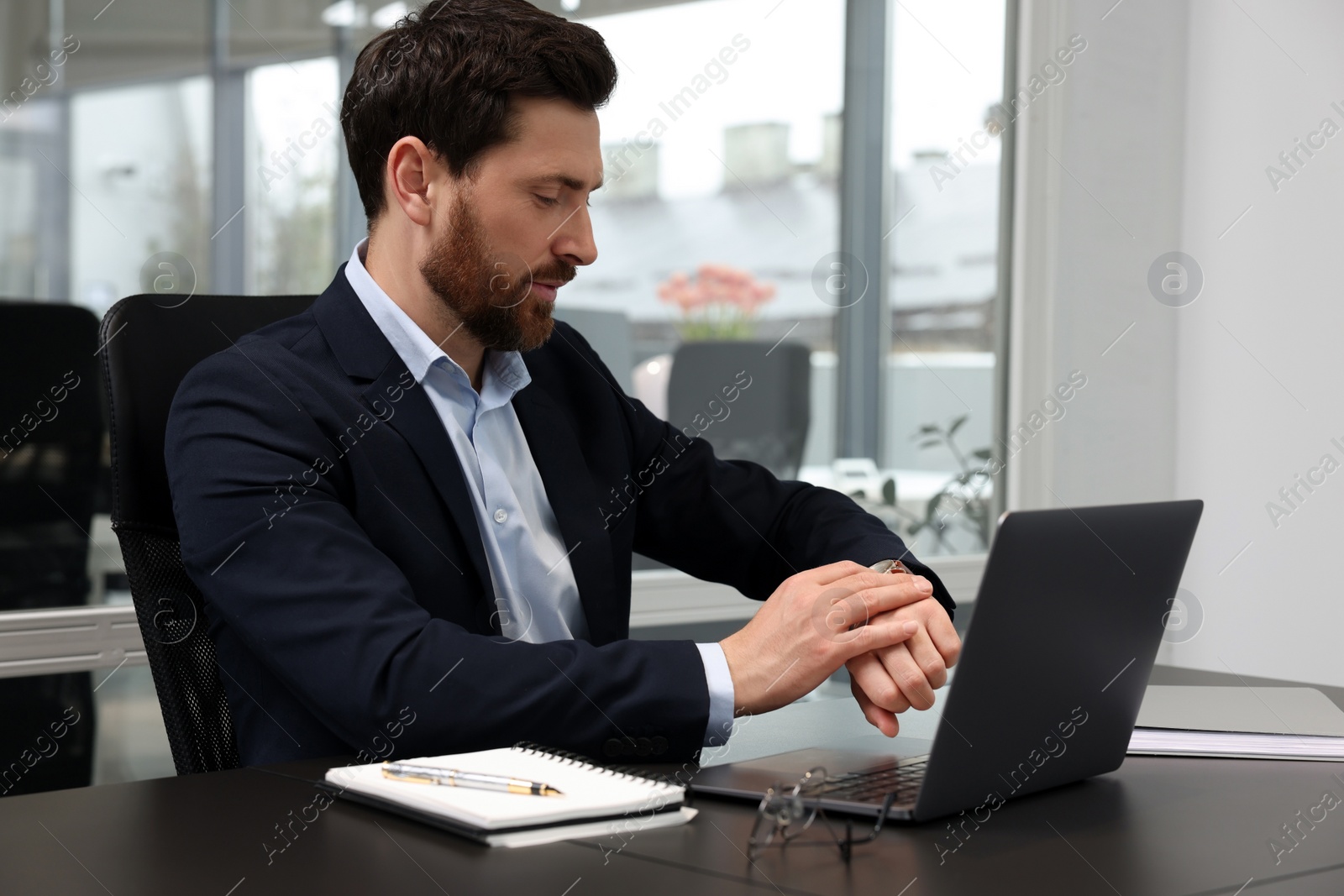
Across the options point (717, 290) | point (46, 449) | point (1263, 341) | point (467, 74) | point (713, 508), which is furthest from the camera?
point (1263, 341)

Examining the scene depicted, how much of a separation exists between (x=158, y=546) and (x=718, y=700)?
602 mm

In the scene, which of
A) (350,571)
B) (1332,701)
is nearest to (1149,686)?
(1332,701)

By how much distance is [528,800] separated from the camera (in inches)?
33.8

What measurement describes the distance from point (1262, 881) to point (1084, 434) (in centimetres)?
251

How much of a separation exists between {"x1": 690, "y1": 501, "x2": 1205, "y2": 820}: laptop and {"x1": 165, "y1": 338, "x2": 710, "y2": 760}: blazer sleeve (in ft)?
0.31

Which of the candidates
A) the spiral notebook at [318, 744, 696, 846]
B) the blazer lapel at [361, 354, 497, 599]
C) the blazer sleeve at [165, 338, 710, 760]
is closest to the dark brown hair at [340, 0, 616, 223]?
the blazer lapel at [361, 354, 497, 599]

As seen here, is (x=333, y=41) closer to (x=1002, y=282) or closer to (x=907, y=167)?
(x=907, y=167)

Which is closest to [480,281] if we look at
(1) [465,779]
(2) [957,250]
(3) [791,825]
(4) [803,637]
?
(4) [803,637]

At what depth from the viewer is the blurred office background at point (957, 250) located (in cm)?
251

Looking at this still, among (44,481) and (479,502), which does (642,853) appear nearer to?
(479,502)

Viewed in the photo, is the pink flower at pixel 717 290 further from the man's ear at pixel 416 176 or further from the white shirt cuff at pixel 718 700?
the white shirt cuff at pixel 718 700

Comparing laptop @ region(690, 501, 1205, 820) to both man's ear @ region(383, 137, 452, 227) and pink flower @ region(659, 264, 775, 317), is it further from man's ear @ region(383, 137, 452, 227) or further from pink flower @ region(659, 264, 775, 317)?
pink flower @ region(659, 264, 775, 317)

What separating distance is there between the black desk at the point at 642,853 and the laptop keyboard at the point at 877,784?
38mm

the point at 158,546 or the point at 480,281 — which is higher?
the point at 480,281
